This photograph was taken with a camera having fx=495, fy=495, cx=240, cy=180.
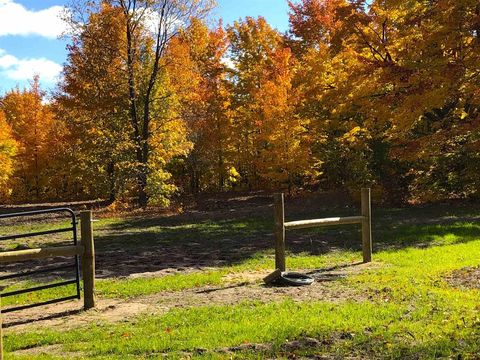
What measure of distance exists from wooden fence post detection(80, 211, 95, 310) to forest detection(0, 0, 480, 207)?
947 centimetres

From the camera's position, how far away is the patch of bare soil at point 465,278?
7808 millimetres

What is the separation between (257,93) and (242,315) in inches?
967

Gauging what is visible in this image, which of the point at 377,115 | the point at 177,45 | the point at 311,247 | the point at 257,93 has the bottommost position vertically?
the point at 311,247

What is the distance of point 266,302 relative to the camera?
7.36 m

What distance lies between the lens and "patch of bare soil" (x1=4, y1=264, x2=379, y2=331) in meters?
7.05

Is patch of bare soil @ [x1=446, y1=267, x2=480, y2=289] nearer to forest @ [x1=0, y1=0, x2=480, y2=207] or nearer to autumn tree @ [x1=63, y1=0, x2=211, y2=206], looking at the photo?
forest @ [x1=0, y1=0, x2=480, y2=207]

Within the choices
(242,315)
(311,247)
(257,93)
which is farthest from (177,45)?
(242,315)

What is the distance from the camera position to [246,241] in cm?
1446

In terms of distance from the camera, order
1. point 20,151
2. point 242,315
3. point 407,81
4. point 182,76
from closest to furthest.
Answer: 1. point 242,315
2. point 407,81
3. point 182,76
4. point 20,151

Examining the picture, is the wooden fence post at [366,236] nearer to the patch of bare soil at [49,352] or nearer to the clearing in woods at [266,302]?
the clearing in woods at [266,302]

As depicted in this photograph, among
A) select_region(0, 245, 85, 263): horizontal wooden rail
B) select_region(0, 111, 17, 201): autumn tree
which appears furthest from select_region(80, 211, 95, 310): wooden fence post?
select_region(0, 111, 17, 201): autumn tree

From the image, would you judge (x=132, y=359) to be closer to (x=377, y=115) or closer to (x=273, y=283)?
(x=273, y=283)

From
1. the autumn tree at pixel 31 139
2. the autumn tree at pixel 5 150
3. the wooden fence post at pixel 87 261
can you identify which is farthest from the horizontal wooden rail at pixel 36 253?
the autumn tree at pixel 31 139

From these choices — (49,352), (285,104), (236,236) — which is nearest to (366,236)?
(236,236)
